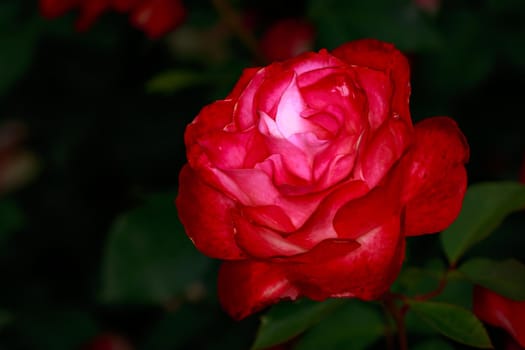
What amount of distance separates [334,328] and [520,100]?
0.64 m

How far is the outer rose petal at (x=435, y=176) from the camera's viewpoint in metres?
0.47

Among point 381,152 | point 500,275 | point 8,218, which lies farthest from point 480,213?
point 8,218

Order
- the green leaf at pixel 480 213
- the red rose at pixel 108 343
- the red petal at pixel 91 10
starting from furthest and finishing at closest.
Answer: the red rose at pixel 108 343 < the red petal at pixel 91 10 < the green leaf at pixel 480 213

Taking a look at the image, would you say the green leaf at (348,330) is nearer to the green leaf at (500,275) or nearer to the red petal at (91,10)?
the green leaf at (500,275)

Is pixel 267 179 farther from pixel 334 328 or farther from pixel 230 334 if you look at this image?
pixel 230 334

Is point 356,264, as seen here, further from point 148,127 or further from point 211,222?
point 148,127

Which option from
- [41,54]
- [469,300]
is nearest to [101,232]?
[41,54]

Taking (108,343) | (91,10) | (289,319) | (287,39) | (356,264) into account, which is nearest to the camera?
(356,264)

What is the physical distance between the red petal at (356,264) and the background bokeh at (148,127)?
20 centimetres

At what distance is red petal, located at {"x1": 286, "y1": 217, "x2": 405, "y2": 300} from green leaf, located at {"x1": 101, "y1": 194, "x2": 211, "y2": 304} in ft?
1.35

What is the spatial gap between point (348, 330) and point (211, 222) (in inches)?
9.0

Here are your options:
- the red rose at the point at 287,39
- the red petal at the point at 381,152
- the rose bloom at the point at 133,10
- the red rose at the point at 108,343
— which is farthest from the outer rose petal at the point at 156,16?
the red rose at the point at 108,343

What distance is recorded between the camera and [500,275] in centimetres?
51

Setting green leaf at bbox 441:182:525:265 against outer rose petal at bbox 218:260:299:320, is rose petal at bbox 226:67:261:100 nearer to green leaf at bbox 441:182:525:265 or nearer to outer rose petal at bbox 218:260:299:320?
outer rose petal at bbox 218:260:299:320
